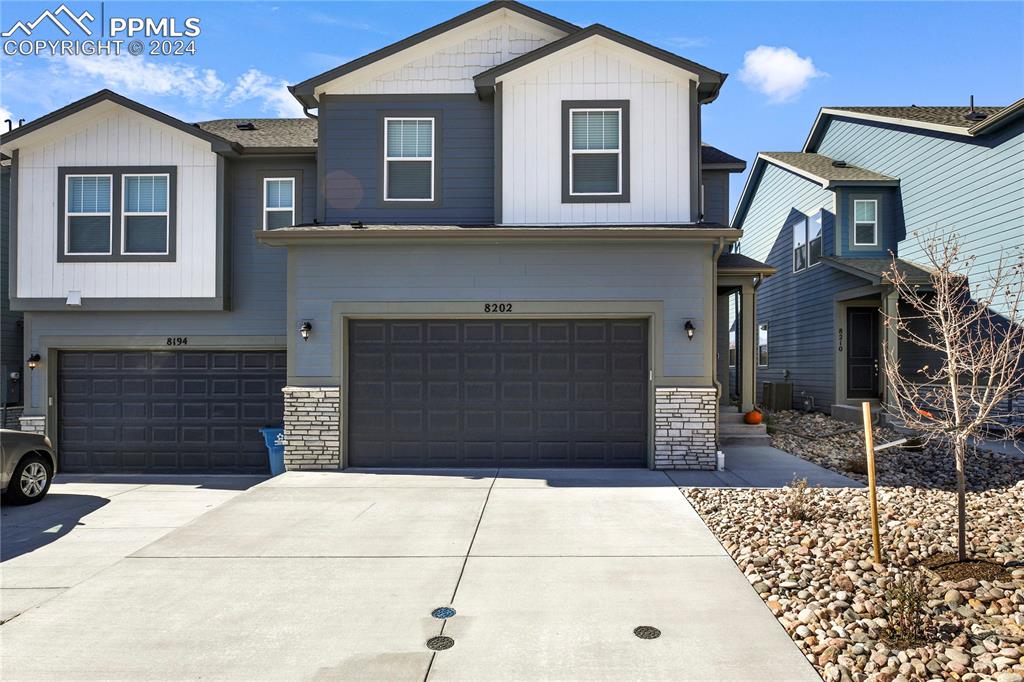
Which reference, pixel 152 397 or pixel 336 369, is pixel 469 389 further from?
pixel 152 397

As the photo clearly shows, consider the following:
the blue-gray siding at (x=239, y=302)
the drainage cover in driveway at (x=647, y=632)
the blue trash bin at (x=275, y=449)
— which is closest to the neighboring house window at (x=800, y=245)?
the blue-gray siding at (x=239, y=302)

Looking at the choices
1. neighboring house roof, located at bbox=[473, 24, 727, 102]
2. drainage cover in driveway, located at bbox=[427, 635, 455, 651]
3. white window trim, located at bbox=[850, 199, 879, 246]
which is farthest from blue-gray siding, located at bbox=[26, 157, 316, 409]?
white window trim, located at bbox=[850, 199, 879, 246]

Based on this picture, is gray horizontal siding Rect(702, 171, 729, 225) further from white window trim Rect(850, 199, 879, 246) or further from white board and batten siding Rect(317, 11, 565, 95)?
white board and batten siding Rect(317, 11, 565, 95)

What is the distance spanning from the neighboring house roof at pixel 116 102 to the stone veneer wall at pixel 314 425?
466cm

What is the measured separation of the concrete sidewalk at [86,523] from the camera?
5.73 m

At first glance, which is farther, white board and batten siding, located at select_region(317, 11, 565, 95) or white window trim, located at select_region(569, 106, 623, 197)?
white board and batten siding, located at select_region(317, 11, 565, 95)

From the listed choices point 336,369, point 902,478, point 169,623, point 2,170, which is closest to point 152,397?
point 336,369

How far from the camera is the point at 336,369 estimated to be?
10336 millimetres

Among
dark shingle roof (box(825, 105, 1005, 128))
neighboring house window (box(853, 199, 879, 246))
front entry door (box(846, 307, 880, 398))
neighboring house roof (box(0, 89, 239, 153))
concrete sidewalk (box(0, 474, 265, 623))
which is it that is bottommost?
concrete sidewalk (box(0, 474, 265, 623))

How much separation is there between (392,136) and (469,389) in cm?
460

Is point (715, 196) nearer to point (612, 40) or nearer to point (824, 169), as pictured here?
point (612, 40)

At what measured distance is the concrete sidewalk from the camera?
5.73 m

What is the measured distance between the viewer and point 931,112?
15914 millimetres

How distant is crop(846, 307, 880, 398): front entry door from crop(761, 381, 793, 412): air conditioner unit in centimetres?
186
